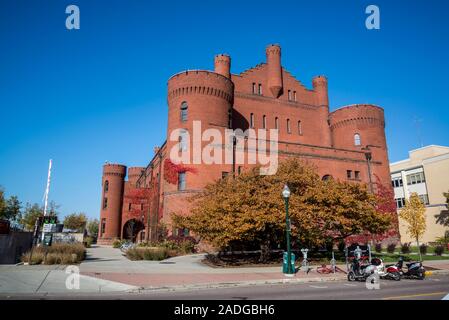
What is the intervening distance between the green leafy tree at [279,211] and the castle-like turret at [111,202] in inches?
1620

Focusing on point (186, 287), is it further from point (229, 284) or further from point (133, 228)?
point (133, 228)

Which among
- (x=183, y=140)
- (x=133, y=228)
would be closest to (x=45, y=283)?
(x=183, y=140)

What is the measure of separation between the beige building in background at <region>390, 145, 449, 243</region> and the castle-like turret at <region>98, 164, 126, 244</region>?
48322 mm

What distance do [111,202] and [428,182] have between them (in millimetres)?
54833

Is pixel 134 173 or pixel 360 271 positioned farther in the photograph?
pixel 134 173

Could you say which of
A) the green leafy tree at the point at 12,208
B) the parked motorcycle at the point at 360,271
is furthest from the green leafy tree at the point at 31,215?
the parked motorcycle at the point at 360,271

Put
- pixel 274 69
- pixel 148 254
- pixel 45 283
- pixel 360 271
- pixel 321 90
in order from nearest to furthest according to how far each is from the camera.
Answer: pixel 45 283
pixel 360 271
pixel 148 254
pixel 274 69
pixel 321 90

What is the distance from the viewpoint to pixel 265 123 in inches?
1756

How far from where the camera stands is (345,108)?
46625 mm

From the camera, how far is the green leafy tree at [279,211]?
65.2ft

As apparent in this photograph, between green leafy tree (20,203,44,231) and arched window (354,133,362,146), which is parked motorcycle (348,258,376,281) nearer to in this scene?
arched window (354,133,362,146)

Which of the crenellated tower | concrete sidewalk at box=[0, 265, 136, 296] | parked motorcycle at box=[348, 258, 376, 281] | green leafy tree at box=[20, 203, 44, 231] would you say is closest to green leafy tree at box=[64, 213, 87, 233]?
green leafy tree at box=[20, 203, 44, 231]
